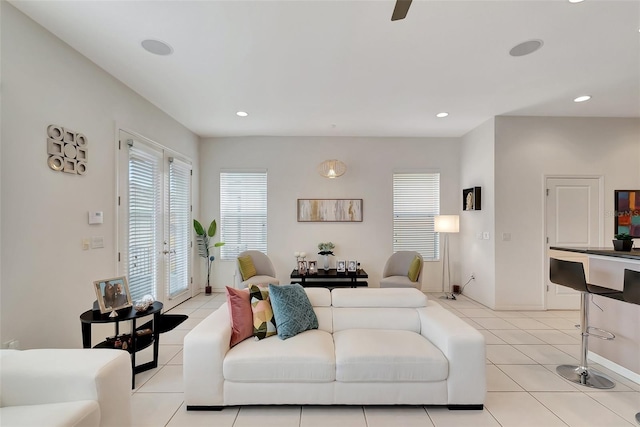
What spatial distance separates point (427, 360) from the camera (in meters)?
2.00

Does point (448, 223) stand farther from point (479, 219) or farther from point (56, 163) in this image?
point (56, 163)

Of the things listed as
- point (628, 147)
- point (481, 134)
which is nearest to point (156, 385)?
point (481, 134)

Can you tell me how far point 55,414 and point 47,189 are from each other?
1.82 meters

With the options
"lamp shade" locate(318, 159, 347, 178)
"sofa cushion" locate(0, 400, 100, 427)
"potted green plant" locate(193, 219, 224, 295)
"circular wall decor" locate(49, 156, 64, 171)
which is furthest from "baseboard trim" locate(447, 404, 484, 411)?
"potted green plant" locate(193, 219, 224, 295)

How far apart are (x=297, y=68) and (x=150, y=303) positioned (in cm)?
258

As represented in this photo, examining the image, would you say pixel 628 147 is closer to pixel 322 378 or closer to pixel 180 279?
pixel 322 378

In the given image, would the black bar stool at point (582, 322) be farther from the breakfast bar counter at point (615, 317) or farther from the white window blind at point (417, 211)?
the white window blind at point (417, 211)

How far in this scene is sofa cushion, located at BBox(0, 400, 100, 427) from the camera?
4.12 feet

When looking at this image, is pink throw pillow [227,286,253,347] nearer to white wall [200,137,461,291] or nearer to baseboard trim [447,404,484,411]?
baseboard trim [447,404,484,411]

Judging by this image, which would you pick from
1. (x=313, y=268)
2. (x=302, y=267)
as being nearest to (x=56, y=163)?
(x=302, y=267)

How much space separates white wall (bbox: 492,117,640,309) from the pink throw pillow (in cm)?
378

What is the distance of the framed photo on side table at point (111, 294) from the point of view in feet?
7.70

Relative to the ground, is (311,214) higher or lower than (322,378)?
higher

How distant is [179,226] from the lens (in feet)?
15.2
